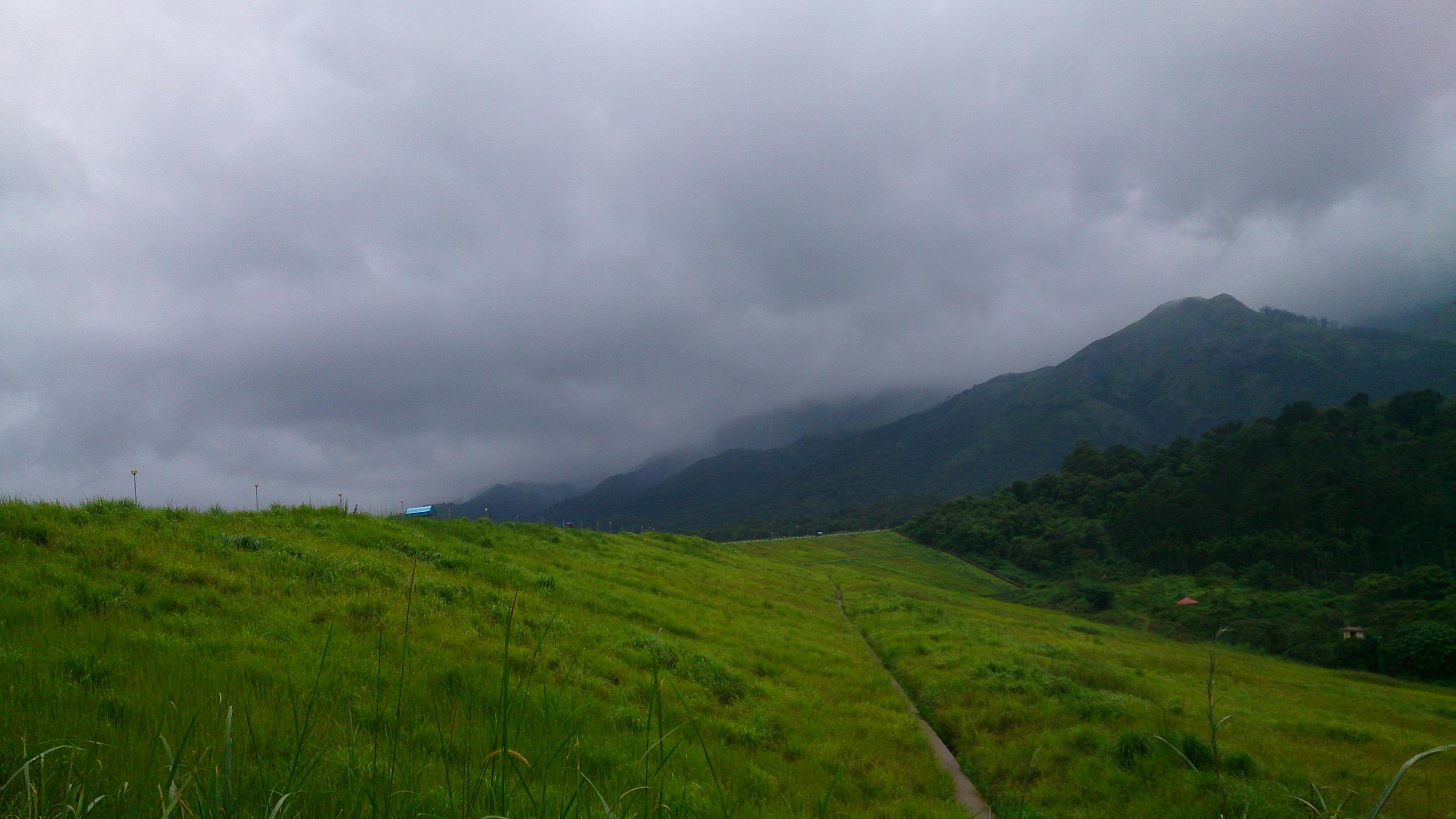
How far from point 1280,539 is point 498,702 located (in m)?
129

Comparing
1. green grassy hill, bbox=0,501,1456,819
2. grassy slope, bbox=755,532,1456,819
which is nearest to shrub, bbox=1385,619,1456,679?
grassy slope, bbox=755,532,1456,819

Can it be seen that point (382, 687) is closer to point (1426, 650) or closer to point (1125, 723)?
point (1125, 723)

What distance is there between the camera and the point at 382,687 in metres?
8.33

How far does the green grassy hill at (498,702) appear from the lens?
4.38m

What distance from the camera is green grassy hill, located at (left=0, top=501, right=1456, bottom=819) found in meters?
4.38

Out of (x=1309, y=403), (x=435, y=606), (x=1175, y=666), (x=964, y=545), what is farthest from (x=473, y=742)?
(x=1309, y=403)

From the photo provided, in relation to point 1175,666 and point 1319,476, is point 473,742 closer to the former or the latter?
point 1175,666

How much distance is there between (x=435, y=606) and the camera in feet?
42.3

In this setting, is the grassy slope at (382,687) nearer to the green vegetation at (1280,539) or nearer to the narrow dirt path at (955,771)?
the narrow dirt path at (955,771)

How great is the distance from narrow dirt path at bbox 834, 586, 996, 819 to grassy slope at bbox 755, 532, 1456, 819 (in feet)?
0.78

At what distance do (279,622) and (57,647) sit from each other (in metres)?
2.86

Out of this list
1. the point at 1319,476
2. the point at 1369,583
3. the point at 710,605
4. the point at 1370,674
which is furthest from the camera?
the point at 1319,476

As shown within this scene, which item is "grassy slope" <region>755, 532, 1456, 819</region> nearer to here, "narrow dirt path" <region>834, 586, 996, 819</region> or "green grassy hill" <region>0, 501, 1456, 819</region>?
"green grassy hill" <region>0, 501, 1456, 819</region>

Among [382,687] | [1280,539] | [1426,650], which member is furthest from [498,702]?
[1280,539]
